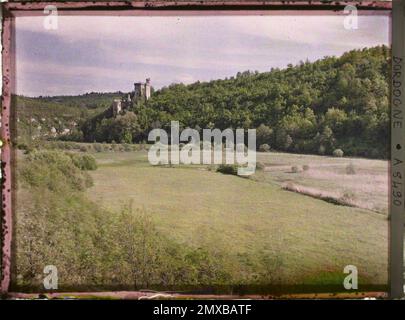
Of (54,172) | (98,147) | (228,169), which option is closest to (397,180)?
(228,169)

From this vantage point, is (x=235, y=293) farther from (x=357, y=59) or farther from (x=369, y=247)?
(x=357, y=59)

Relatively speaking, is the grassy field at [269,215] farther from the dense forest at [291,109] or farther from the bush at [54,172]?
the dense forest at [291,109]

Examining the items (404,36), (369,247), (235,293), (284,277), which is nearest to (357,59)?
(404,36)

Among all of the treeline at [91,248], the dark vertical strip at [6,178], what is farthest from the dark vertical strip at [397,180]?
the dark vertical strip at [6,178]

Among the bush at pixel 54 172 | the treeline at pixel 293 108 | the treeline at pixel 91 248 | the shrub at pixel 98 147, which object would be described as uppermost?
the treeline at pixel 293 108

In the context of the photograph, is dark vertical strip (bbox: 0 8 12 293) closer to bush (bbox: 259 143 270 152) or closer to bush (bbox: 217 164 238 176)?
bush (bbox: 217 164 238 176)

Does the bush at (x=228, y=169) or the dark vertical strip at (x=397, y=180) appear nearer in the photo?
the dark vertical strip at (x=397, y=180)
